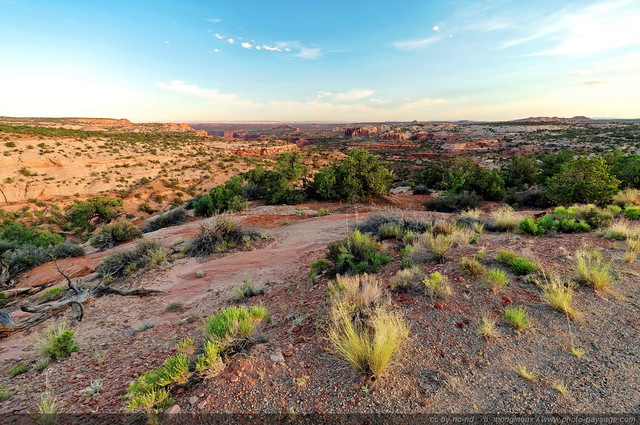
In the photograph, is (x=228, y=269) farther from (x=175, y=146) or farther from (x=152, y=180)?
(x=175, y=146)

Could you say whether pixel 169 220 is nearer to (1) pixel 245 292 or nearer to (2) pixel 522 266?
(1) pixel 245 292

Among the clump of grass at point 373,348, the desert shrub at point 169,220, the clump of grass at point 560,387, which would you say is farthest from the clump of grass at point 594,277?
the desert shrub at point 169,220

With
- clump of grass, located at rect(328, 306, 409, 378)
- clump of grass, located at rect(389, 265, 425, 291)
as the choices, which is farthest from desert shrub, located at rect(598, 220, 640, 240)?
clump of grass, located at rect(328, 306, 409, 378)

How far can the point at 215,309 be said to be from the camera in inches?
210

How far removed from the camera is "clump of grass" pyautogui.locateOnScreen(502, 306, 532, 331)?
134 inches

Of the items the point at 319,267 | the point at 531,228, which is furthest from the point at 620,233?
the point at 319,267

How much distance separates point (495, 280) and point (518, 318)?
41.4 inches

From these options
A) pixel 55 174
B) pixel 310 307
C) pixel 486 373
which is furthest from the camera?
pixel 55 174

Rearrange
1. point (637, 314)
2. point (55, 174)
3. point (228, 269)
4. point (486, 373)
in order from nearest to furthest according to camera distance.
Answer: point (486, 373) → point (637, 314) → point (228, 269) → point (55, 174)

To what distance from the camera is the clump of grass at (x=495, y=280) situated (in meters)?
4.34

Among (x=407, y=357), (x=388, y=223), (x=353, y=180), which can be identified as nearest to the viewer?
(x=407, y=357)

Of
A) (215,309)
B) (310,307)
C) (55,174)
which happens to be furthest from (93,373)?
(55,174)

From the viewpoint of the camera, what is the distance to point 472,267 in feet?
15.8

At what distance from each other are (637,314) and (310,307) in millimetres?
4371
